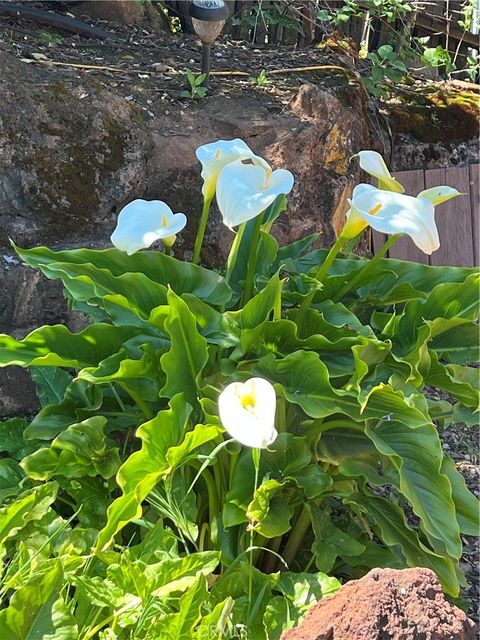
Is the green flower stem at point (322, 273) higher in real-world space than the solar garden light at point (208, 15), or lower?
lower

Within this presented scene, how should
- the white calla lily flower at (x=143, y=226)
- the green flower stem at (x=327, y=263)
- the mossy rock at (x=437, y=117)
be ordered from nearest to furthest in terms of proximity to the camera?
the white calla lily flower at (x=143, y=226), the green flower stem at (x=327, y=263), the mossy rock at (x=437, y=117)

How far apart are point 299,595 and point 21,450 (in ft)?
2.75

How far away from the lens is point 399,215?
1653 millimetres

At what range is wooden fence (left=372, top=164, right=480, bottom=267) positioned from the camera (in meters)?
3.84

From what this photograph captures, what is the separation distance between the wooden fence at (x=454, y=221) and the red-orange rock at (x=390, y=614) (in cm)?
274

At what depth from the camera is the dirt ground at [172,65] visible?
2.92m

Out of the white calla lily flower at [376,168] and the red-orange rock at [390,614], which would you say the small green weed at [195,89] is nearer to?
the white calla lily flower at [376,168]

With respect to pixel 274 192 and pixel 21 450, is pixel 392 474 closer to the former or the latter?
pixel 274 192

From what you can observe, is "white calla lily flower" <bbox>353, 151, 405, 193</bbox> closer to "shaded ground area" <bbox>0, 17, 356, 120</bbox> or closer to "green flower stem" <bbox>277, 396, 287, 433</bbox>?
"green flower stem" <bbox>277, 396, 287, 433</bbox>

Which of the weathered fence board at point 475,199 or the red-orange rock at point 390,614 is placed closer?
the red-orange rock at point 390,614

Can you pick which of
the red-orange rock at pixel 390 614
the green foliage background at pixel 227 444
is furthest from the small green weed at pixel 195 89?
the red-orange rock at pixel 390 614

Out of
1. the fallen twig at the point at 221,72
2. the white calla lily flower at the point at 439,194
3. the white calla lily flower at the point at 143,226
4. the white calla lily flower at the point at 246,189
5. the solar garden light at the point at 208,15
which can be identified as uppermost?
the solar garden light at the point at 208,15

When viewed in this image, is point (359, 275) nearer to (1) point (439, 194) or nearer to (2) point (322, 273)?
(2) point (322, 273)

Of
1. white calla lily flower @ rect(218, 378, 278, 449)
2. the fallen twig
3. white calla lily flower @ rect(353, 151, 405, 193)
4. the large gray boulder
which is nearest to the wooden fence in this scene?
the fallen twig
